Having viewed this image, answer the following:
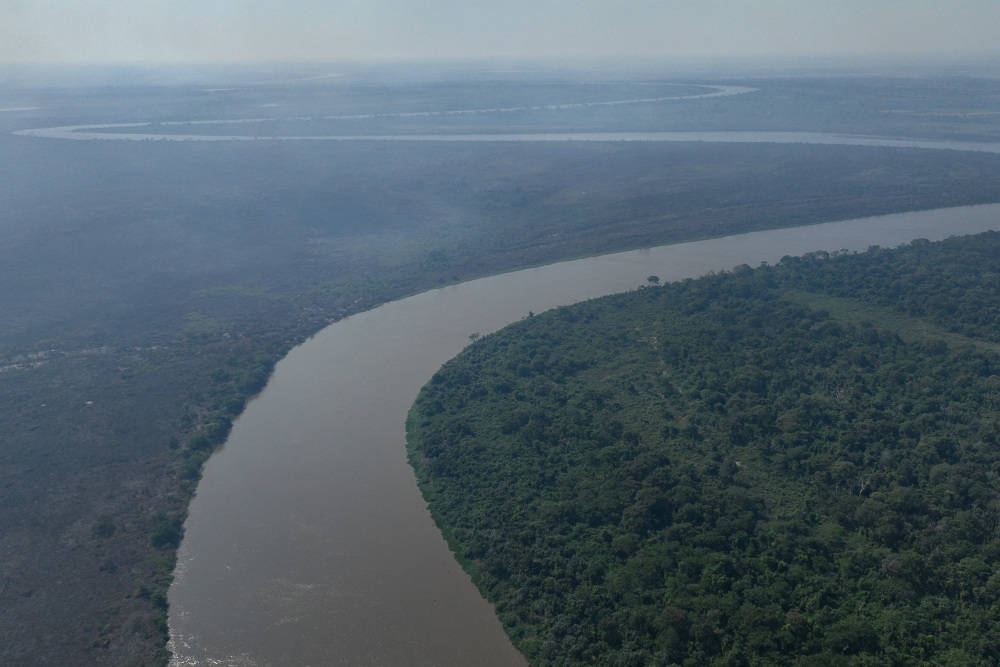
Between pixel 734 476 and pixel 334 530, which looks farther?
pixel 734 476

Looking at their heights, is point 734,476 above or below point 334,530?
above

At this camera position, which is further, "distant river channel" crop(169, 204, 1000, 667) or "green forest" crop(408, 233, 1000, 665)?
"distant river channel" crop(169, 204, 1000, 667)

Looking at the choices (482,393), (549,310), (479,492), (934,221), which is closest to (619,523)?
(479,492)

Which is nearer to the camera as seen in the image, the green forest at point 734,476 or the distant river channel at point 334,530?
the green forest at point 734,476
